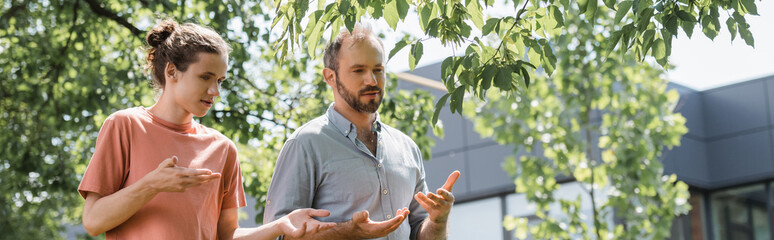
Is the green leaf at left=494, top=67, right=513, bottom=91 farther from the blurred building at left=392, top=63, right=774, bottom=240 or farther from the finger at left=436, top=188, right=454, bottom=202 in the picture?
the blurred building at left=392, top=63, right=774, bottom=240

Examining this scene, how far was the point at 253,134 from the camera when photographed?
27.0 feet

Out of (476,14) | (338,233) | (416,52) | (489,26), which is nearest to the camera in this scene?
(338,233)

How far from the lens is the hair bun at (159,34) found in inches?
128

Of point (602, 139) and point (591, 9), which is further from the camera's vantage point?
point (602, 139)

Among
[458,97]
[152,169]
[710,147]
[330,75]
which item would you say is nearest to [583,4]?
[458,97]

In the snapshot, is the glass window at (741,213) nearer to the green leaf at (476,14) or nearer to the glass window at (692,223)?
the glass window at (692,223)

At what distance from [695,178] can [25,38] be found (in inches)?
438

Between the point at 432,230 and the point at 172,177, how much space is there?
1.00 metres

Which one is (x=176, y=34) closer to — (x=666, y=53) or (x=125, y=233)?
(x=125, y=233)

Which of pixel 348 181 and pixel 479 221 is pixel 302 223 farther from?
pixel 479 221

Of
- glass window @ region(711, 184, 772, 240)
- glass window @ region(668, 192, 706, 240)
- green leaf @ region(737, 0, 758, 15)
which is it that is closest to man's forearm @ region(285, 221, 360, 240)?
green leaf @ region(737, 0, 758, 15)

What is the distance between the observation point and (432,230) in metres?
3.42

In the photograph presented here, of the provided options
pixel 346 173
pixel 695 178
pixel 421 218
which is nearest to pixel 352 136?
pixel 346 173

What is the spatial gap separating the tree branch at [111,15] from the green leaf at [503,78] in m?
5.46
